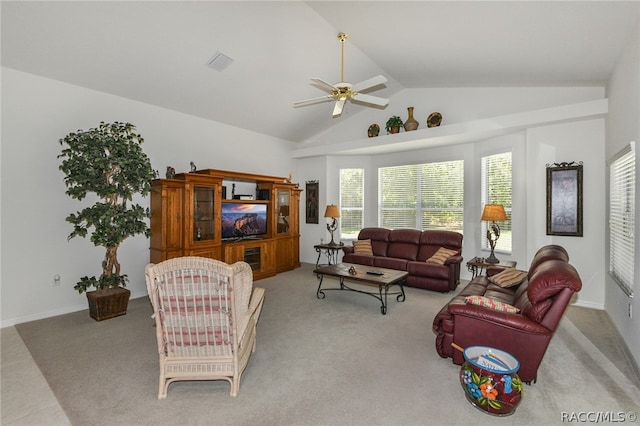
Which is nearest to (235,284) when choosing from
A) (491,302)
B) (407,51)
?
(491,302)

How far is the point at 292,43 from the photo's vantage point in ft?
14.3

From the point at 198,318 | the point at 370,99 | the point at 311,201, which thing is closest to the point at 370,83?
the point at 370,99

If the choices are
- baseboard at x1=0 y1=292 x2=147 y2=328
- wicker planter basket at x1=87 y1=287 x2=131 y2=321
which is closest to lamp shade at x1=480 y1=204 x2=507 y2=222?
wicker planter basket at x1=87 y1=287 x2=131 y2=321

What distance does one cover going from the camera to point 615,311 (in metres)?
3.61

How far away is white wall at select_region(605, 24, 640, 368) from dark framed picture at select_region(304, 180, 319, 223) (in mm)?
Answer: 5420

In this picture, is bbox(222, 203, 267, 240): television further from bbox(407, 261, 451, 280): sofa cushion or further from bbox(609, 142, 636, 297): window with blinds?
bbox(609, 142, 636, 297): window with blinds

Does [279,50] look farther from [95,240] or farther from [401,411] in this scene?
[401,411]

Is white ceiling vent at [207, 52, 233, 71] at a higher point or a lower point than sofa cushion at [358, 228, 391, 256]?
higher

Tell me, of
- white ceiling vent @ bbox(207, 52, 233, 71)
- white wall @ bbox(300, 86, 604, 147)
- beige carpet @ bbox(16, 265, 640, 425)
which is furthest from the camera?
white wall @ bbox(300, 86, 604, 147)

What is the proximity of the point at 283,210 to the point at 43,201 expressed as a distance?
4.09 metres

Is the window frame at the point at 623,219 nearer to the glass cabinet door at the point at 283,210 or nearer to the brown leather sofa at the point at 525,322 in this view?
the brown leather sofa at the point at 525,322

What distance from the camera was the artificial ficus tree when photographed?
3760 mm

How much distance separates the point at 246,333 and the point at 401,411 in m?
1.34

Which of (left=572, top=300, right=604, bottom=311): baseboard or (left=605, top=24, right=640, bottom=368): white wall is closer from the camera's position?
(left=605, top=24, right=640, bottom=368): white wall
